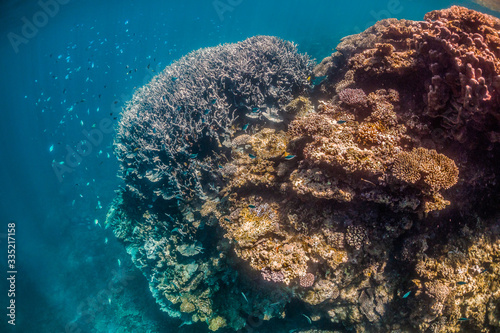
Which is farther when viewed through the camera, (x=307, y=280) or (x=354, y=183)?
(x=307, y=280)

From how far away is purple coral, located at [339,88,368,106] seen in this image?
180 inches

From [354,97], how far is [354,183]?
1.74m

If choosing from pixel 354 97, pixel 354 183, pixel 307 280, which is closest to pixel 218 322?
pixel 307 280

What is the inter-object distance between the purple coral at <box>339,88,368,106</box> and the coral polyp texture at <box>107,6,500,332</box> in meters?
0.02

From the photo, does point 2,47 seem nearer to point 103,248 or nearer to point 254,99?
point 103,248

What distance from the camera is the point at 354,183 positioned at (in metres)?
4.07

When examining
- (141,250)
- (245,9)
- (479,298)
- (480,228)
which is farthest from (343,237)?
(245,9)

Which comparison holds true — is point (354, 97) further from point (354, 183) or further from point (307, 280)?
point (307, 280)

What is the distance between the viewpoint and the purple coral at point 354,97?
4565 mm

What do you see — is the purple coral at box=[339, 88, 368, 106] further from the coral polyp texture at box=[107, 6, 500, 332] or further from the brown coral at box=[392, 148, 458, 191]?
the brown coral at box=[392, 148, 458, 191]

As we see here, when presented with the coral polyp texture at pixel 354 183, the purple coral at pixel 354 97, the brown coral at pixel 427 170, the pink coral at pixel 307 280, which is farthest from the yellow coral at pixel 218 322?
the purple coral at pixel 354 97

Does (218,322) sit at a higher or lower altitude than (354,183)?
lower

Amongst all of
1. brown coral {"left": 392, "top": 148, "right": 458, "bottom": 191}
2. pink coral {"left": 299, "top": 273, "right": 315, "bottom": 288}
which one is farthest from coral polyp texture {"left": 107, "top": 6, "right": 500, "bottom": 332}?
pink coral {"left": 299, "top": 273, "right": 315, "bottom": 288}

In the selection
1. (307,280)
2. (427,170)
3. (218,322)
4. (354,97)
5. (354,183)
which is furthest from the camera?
(218,322)
